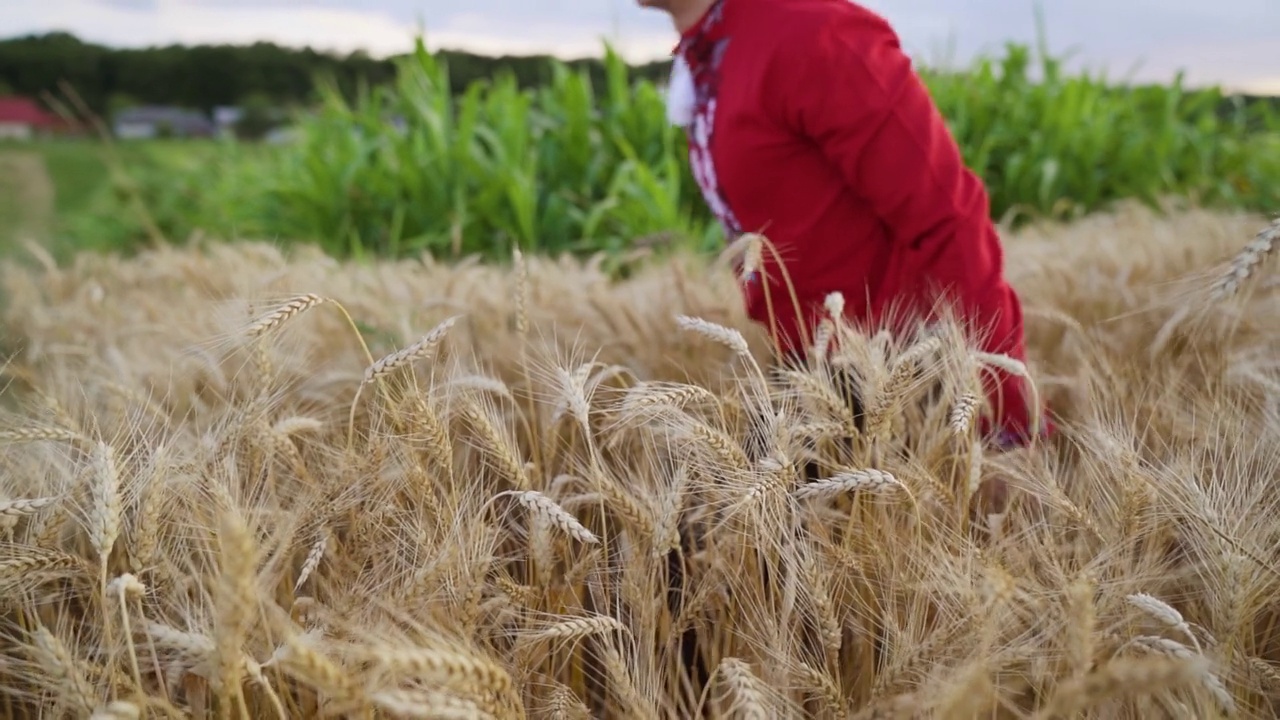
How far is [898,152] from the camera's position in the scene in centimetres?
127

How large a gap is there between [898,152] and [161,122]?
13031 millimetres

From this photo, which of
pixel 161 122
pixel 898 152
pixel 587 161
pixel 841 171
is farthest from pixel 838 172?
pixel 161 122

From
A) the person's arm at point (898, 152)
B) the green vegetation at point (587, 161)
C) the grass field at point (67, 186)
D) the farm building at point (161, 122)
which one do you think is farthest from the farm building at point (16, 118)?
the person's arm at point (898, 152)

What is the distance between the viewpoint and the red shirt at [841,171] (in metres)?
1.25

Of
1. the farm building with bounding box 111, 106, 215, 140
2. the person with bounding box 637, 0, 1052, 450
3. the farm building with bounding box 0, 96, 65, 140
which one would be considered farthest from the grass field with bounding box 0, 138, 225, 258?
the person with bounding box 637, 0, 1052, 450

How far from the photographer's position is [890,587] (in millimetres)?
938

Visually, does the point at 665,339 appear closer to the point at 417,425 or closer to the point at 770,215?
the point at 770,215

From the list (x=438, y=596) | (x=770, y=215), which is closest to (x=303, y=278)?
(x=770, y=215)

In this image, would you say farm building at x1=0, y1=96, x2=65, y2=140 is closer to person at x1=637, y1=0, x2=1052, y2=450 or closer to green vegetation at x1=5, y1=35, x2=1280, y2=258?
green vegetation at x1=5, y1=35, x2=1280, y2=258

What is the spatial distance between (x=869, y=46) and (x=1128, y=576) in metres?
0.79

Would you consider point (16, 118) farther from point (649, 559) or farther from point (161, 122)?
point (649, 559)

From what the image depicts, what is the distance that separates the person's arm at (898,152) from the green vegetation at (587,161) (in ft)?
6.27

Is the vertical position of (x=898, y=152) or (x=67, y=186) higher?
(x=898, y=152)

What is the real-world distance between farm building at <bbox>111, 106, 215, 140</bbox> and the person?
8499 mm
